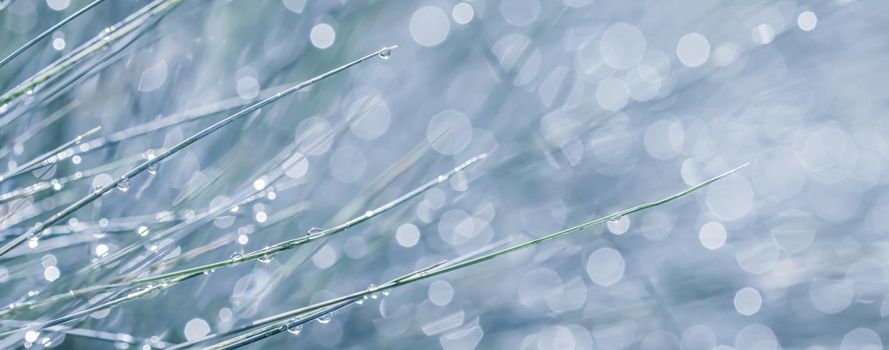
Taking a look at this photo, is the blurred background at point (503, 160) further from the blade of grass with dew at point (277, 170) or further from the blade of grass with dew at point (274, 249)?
the blade of grass with dew at point (274, 249)

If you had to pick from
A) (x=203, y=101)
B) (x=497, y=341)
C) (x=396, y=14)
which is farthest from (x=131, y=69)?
(x=497, y=341)

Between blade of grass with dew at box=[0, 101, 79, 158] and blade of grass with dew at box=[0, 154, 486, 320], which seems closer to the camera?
blade of grass with dew at box=[0, 154, 486, 320]

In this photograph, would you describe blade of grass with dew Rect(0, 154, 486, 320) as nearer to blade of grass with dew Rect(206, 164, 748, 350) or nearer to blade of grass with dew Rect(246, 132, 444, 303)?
blade of grass with dew Rect(206, 164, 748, 350)

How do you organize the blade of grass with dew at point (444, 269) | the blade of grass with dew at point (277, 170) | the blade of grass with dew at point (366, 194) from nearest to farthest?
the blade of grass with dew at point (444, 269), the blade of grass with dew at point (277, 170), the blade of grass with dew at point (366, 194)

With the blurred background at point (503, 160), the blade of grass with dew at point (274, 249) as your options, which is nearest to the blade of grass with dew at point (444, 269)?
the blade of grass with dew at point (274, 249)

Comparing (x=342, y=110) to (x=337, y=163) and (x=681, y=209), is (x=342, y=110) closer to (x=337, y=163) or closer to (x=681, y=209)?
(x=337, y=163)

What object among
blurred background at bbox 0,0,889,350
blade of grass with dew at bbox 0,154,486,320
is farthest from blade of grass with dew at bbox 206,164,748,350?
A: blurred background at bbox 0,0,889,350

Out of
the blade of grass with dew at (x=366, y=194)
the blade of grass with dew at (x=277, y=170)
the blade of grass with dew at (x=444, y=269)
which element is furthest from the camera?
the blade of grass with dew at (x=366, y=194)

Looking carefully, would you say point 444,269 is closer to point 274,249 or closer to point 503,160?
point 274,249
